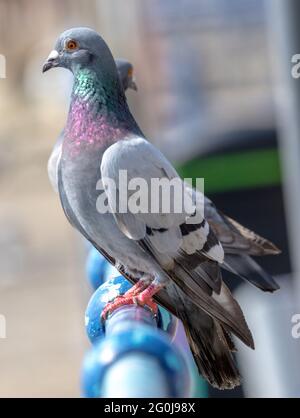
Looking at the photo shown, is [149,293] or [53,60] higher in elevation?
[53,60]

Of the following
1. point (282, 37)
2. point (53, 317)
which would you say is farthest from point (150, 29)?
point (282, 37)

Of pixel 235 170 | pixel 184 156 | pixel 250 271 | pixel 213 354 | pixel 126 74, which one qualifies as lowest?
pixel 213 354

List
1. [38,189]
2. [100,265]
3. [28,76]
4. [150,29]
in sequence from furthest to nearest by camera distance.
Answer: [28,76] → [38,189] → [150,29] → [100,265]

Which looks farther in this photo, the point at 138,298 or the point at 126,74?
the point at 126,74

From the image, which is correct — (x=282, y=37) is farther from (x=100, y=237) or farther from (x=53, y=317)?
(x=53, y=317)

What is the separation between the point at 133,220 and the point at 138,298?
0.24 m

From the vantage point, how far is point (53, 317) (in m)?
9.54

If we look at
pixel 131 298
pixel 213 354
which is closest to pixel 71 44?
pixel 131 298

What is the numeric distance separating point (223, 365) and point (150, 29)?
9039 mm

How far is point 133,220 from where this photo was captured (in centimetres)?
310

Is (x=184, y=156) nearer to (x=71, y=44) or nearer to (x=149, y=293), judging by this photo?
(x=149, y=293)

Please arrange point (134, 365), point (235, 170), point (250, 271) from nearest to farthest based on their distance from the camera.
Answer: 1. point (134, 365)
2. point (250, 271)
3. point (235, 170)

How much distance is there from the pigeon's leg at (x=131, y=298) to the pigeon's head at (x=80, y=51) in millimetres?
681

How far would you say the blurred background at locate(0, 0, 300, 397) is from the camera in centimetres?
564
